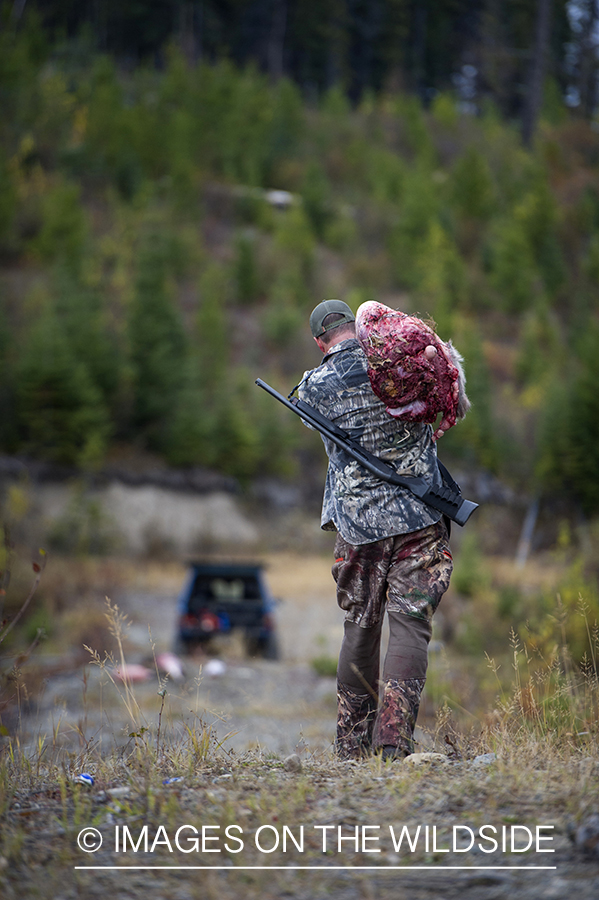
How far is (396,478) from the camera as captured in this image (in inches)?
128

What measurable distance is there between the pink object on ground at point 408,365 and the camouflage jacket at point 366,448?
0.27 feet

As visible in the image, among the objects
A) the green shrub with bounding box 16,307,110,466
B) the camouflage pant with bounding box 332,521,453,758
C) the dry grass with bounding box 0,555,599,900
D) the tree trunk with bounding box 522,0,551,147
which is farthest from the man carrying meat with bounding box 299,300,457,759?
the tree trunk with bounding box 522,0,551,147

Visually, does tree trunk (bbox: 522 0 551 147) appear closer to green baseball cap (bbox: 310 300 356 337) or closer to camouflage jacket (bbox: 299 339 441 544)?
green baseball cap (bbox: 310 300 356 337)

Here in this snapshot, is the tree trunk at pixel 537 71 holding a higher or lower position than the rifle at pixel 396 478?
higher

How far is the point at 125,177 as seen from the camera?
33.2m

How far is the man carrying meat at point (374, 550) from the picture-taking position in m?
3.19

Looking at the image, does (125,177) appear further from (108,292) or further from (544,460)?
(544,460)

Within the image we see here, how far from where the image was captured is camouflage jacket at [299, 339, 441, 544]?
324cm

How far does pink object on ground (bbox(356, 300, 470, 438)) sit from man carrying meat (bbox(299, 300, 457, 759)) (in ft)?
0.32

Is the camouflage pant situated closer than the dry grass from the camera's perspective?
No

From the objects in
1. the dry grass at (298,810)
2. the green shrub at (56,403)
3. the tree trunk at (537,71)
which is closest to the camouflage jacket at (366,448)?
the dry grass at (298,810)

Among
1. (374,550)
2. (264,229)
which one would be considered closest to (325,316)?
(374,550)

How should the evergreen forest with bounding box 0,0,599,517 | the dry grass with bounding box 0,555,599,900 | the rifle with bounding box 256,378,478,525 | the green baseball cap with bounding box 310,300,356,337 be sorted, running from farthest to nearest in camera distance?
the evergreen forest with bounding box 0,0,599,517, the green baseball cap with bounding box 310,300,356,337, the rifle with bounding box 256,378,478,525, the dry grass with bounding box 0,555,599,900

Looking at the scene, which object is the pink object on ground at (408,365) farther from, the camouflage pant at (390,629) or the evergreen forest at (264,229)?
the evergreen forest at (264,229)
